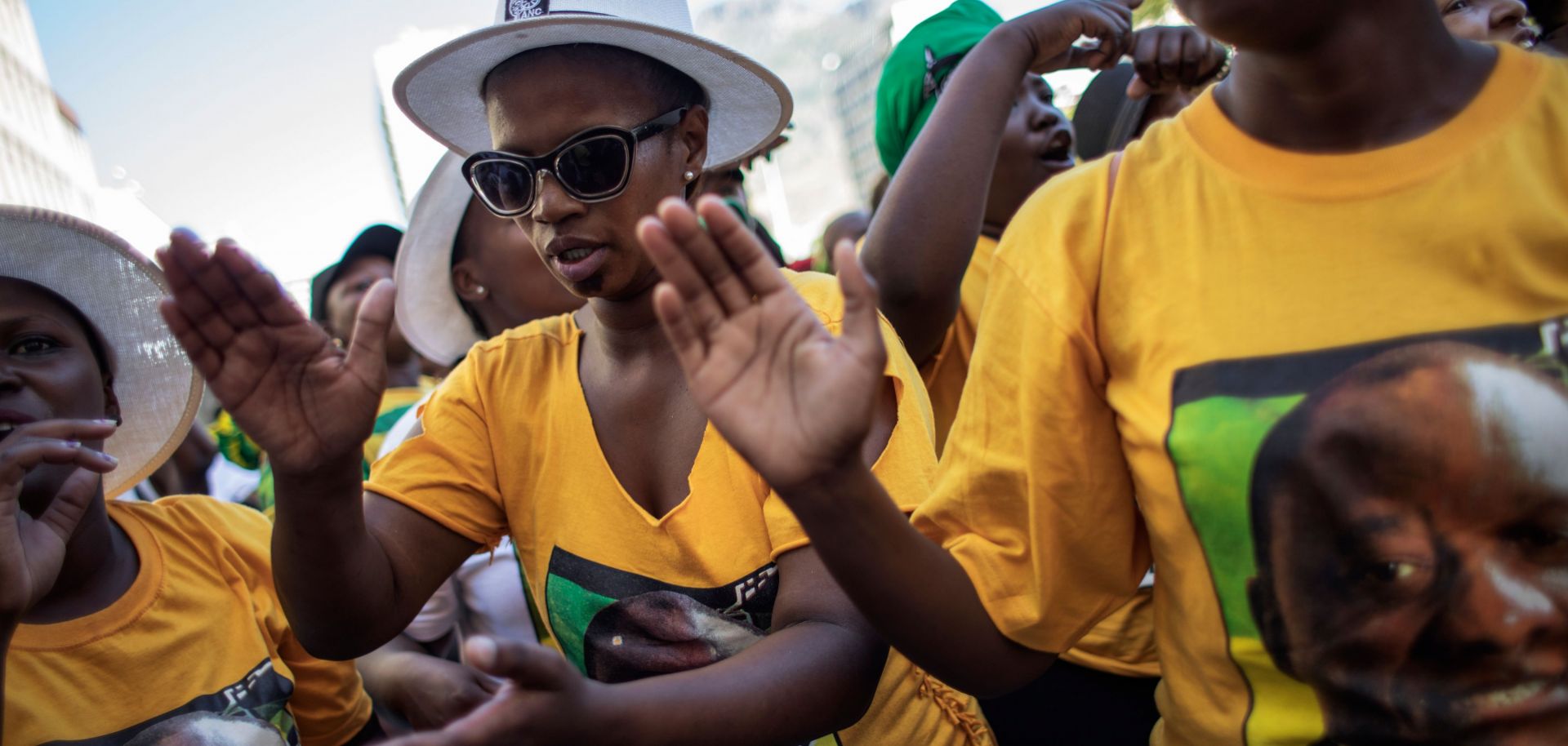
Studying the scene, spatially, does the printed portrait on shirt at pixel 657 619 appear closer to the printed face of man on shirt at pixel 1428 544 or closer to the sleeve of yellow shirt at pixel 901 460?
the sleeve of yellow shirt at pixel 901 460

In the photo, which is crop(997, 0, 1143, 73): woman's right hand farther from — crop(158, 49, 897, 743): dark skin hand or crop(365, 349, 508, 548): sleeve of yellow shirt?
crop(365, 349, 508, 548): sleeve of yellow shirt

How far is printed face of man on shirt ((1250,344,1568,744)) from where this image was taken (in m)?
1.20

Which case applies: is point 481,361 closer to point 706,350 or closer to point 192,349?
point 192,349

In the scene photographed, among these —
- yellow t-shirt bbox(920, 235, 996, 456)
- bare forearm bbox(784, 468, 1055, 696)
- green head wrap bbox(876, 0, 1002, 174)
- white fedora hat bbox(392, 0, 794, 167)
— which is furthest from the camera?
green head wrap bbox(876, 0, 1002, 174)

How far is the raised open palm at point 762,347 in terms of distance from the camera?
4.08ft

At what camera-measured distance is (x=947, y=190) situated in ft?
7.17

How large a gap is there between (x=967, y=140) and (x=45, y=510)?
2.03 m

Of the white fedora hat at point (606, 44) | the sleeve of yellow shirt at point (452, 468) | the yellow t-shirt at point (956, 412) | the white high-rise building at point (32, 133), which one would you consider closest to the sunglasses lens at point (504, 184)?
the white fedora hat at point (606, 44)

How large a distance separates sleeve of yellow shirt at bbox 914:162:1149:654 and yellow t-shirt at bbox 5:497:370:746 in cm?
159

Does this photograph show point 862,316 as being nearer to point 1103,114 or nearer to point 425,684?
point 425,684

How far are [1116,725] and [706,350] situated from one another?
150 cm

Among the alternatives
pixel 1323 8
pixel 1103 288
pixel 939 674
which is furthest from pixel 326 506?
pixel 1323 8

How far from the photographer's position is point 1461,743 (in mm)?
1247

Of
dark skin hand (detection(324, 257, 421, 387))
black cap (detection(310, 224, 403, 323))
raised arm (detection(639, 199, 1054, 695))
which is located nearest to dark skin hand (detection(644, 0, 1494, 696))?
raised arm (detection(639, 199, 1054, 695))
